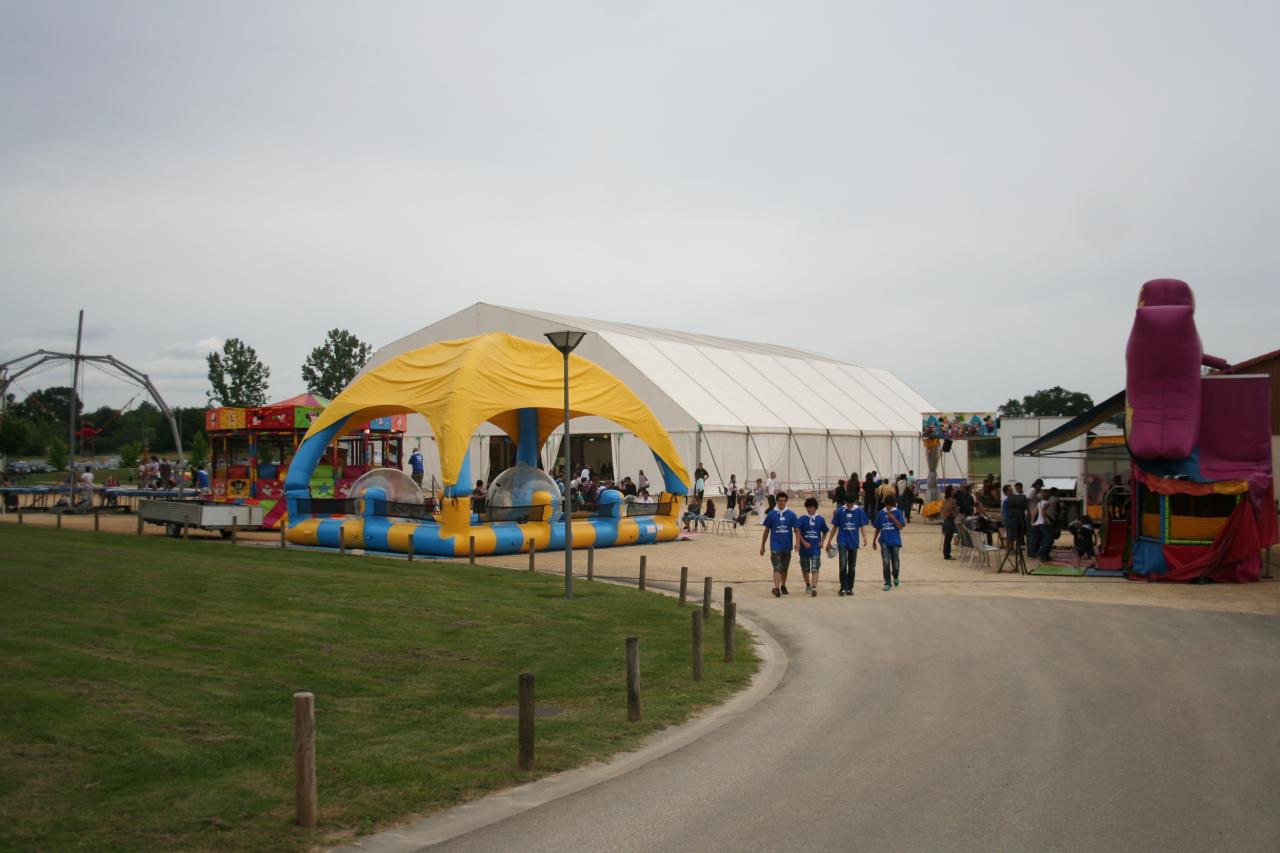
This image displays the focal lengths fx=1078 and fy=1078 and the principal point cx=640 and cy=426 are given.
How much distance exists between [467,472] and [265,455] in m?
9.30

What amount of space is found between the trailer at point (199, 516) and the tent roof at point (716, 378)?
56.4 feet

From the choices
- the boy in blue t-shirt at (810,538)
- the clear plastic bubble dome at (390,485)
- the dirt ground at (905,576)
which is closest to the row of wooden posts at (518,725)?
the boy in blue t-shirt at (810,538)

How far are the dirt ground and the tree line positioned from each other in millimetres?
45832

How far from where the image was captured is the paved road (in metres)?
6.17

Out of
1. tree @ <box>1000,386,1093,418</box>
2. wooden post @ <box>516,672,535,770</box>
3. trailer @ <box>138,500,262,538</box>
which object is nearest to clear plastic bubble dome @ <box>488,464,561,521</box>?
trailer @ <box>138,500,262,538</box>

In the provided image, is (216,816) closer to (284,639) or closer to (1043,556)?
(284,639)

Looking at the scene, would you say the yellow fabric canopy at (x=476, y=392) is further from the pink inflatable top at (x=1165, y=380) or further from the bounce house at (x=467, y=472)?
the pink inflatable top at (x=1165, y=380)

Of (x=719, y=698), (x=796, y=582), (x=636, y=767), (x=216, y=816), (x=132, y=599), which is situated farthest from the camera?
(x=796, y=582)

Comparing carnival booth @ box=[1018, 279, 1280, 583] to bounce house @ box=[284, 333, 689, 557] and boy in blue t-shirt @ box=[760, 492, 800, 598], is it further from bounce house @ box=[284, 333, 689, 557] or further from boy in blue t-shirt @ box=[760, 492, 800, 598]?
bounce house @ box=[284, 333, 689, 557]

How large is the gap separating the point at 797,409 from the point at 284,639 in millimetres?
37404

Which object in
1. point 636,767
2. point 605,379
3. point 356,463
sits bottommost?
point 636,767

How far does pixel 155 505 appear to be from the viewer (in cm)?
2627

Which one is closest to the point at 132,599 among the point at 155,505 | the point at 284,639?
the point at 284,639

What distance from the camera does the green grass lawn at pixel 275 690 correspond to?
6.55m
